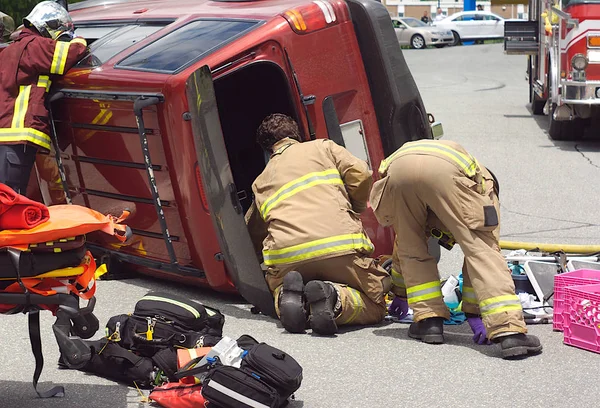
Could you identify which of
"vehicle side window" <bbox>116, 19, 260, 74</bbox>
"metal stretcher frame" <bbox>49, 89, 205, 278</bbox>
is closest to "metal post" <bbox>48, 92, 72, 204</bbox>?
"metal stretcher frame" <bbox>49, 89, 205, 278</bbox>

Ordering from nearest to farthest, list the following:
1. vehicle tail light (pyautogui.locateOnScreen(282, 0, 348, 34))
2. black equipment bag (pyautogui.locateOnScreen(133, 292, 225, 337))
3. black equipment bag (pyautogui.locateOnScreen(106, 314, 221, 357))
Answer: black equipment bag (pyautogui.locateOnScreen(106, 314, 221, 357)) < black equipment bag (pyautogui.locateOnScreen(133, 292, 225, 337)) < vehicle tail light (pyautogui.locateOnScreen(282, 0, 348, 34))

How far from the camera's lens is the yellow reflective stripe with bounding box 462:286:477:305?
211 inches

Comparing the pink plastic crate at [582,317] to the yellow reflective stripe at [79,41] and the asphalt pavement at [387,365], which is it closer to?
the asphalt pavement at [387,365]

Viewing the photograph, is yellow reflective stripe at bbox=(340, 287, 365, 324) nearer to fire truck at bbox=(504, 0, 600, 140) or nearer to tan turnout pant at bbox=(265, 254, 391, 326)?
tan turnout pant at bbox=(265, 254, 391, 326)

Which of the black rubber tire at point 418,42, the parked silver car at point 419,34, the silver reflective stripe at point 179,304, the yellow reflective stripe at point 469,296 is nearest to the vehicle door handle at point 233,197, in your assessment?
the silver reflective stripe at point 179,304

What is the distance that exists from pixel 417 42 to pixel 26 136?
30685mm

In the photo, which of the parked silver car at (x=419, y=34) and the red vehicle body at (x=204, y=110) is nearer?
the red vehicle body at (x=204, y=110)

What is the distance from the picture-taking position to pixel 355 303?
5578mm

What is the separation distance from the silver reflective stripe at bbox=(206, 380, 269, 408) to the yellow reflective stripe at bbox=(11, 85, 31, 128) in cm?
317

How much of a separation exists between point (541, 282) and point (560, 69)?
6.57 m

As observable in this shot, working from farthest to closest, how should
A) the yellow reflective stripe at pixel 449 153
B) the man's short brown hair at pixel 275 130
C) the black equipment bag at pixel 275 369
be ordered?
1. the man's short brown hair at pixel 275 130
2. the yellow reflective stripe at pixel 449 153
3. the black equipment bag at pixel 275 369

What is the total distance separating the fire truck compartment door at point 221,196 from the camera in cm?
571

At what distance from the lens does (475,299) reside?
5.35 m

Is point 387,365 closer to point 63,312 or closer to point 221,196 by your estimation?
point 221,196
